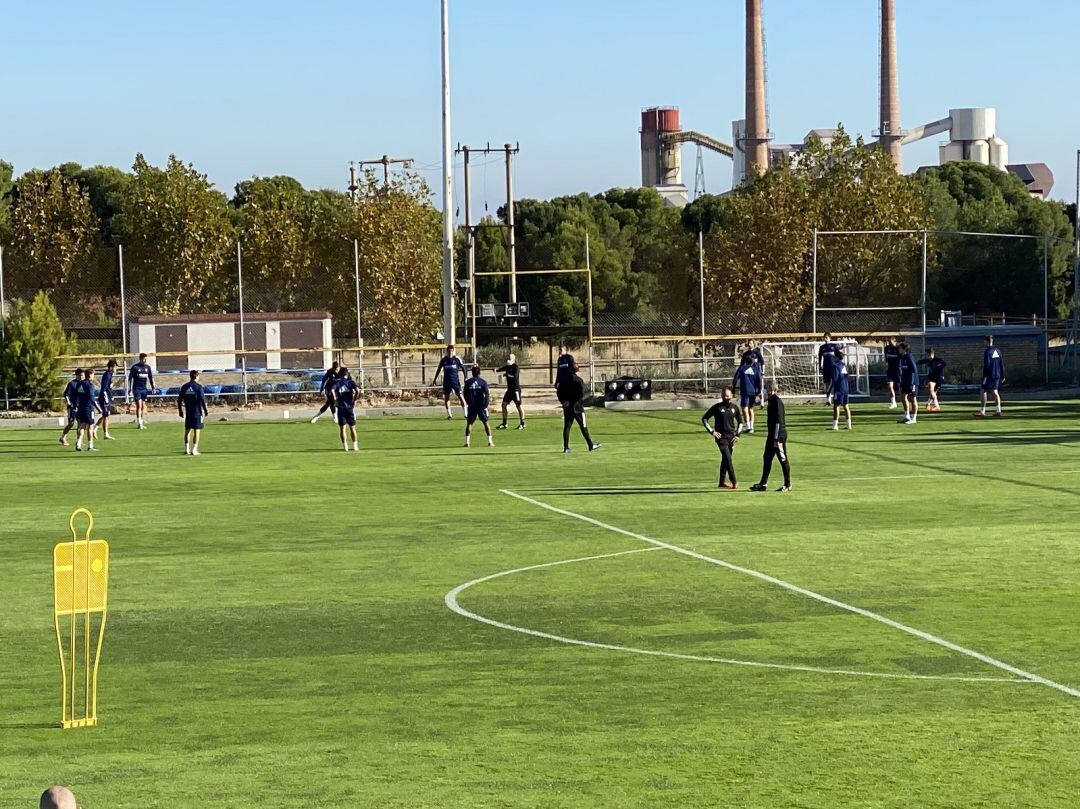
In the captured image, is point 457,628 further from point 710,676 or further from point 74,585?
point 74,585

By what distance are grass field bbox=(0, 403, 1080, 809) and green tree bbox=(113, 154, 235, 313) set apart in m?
33.0

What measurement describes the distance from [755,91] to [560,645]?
A: 84.8m

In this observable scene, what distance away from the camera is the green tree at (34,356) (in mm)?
43844

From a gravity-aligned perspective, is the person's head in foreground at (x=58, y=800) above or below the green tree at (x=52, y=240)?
below

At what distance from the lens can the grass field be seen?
9352mm

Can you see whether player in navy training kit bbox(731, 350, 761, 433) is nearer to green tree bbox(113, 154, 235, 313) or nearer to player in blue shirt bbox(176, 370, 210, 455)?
player in blue shirt bbox(176, 370, 210, 455)

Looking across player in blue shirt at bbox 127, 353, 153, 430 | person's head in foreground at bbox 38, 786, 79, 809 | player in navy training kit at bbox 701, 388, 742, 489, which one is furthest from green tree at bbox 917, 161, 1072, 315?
person's head in foreground at bbox 38, 786, 79, 809

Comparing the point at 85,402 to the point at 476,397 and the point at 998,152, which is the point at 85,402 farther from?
the point at 998,152

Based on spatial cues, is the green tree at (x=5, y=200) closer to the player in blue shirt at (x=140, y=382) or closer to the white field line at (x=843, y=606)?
the player in blue shirt at (x=140, y=382)

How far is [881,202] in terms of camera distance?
199 feet

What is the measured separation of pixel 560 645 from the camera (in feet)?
43.4

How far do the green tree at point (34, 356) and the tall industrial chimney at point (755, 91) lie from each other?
53179 mm

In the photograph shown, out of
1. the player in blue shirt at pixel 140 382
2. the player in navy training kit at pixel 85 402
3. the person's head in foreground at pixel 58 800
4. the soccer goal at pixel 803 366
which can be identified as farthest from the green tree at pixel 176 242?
the person's head in foreground at pixel 58 800

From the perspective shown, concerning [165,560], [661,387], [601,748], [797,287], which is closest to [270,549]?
[165,560]
